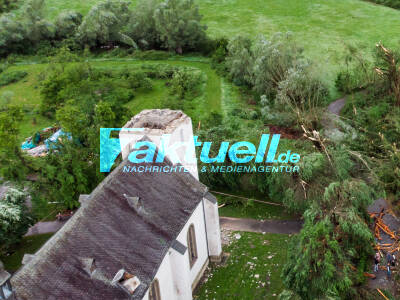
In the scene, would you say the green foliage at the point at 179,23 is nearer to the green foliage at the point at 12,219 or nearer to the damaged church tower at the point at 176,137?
the green foliage at the point at 12,219

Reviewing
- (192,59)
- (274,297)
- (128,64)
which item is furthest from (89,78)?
(274,297)

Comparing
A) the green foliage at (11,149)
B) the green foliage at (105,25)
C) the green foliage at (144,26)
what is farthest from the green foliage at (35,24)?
the green foliage at (11,149)

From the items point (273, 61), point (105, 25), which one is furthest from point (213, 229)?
point (105, 25)

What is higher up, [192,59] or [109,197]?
[109,197]

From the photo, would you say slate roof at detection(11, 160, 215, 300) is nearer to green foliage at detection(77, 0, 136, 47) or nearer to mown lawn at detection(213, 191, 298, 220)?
mown lawn at detection(213, 191, 298, 220)

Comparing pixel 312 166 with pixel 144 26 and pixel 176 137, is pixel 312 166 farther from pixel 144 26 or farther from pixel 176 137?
pixel 144 26

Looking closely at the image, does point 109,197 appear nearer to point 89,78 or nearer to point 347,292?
point 347,292
